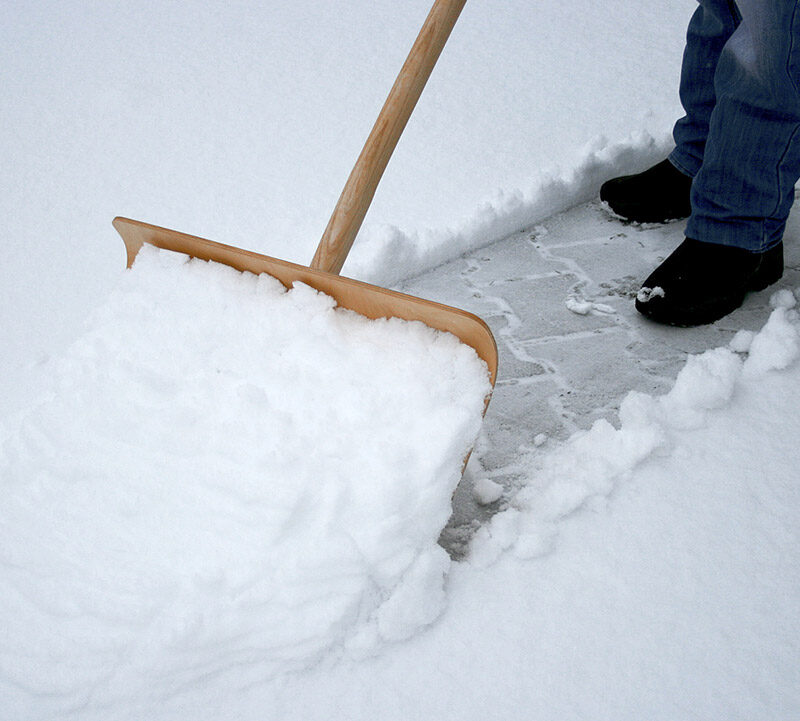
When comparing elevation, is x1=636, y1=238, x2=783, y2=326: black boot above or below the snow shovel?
below

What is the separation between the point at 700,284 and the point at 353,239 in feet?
2.85

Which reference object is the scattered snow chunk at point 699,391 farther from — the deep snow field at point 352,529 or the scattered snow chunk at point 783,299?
the scattered snow chunk at point 783,299

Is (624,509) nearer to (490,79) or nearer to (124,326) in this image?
(124,326)

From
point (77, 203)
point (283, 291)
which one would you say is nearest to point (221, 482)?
point (283, 291)

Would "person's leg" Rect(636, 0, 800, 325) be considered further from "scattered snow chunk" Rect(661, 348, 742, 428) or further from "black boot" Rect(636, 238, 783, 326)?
"scattered snow chunk" Rect(661, 348, 742, 428)

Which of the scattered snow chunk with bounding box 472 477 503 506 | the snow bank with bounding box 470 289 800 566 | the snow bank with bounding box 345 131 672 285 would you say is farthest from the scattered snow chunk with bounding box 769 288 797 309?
the scattered snow chunk with bounding box 472 477 503 506

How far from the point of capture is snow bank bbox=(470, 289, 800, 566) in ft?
4.08

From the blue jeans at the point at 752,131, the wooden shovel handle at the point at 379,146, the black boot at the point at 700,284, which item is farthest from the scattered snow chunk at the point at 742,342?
the wooden shovel handle at the point at 379,146

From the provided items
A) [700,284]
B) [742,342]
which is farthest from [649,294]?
[742,342]

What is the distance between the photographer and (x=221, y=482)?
112 cm

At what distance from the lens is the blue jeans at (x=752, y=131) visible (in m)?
1.60

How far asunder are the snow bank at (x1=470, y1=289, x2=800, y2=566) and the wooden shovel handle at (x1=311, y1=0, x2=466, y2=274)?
1.90 feet

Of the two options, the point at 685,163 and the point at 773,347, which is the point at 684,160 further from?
the point at 773,347

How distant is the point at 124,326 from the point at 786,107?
152 cm
